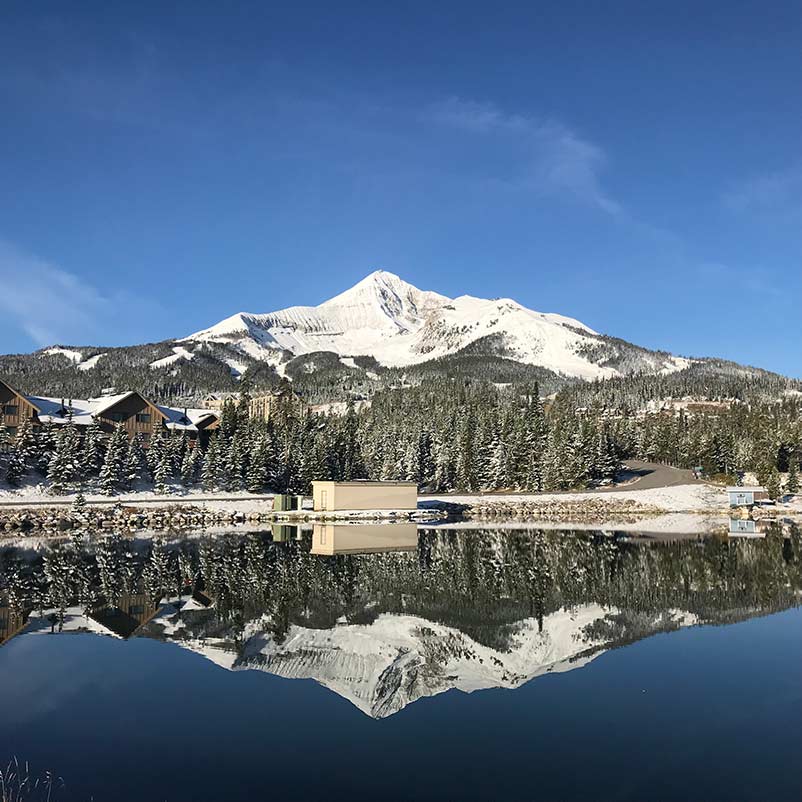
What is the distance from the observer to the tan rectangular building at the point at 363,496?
6222 cm

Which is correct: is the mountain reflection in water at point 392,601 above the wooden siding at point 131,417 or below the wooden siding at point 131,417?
below

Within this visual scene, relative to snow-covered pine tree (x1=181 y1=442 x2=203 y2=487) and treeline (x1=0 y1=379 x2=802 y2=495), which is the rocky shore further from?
snow-covered pine tree (x1=181 y1=442 x2=203 y2=487)

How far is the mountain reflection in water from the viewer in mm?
16344

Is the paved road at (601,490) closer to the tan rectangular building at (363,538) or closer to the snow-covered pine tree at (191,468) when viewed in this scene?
the snow-covered pine tree at (191,468)

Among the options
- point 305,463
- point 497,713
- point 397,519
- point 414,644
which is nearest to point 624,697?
point 497,713

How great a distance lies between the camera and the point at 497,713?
521 inches

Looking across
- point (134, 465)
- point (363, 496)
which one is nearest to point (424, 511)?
point (363, 496)

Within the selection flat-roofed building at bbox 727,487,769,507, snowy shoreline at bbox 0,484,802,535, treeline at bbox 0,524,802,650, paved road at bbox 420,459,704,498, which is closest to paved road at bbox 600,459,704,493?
paved road at bbox 420,459,704,498

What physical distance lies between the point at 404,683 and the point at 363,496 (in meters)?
48.3

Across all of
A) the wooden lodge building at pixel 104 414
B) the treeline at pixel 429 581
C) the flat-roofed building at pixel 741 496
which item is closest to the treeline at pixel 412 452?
the wooden lodge building at pixel 104 414

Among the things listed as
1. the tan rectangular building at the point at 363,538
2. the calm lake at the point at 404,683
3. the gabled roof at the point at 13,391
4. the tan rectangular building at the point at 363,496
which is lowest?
the calm lake at the point at 404,683

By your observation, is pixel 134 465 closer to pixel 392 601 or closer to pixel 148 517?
pixel 148 517

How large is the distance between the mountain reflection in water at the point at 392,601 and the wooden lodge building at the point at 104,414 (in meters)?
36.2

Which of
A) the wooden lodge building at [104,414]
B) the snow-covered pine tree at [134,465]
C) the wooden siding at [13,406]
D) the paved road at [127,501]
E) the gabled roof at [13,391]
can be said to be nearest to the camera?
the paved road at [127,501]
